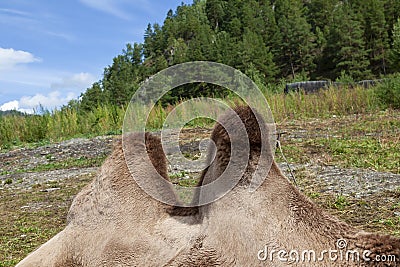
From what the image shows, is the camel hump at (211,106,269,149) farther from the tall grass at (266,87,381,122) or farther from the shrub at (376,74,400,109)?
the shrub at (376,74,400,109)

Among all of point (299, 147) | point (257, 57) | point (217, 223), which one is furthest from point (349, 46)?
point (217, 223)

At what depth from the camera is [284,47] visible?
247ft

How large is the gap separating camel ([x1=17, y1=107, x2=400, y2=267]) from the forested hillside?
1726 inches

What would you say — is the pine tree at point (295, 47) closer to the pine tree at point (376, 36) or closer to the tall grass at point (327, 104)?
the pine tree at point (376, 36)

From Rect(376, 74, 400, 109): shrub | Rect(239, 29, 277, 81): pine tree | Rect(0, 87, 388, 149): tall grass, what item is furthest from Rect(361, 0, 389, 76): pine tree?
Rect(0, 87, 388, 149): tall grass

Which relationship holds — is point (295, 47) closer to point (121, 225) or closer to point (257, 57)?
point (257, 57)

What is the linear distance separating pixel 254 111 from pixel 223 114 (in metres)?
0.15

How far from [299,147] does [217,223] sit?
7.89 metres

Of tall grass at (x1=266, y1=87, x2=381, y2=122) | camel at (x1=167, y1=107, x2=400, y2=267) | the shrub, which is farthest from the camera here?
the shrub

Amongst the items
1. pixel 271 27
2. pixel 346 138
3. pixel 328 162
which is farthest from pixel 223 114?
pixel 271 27

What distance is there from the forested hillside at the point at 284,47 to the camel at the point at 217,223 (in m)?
43.9

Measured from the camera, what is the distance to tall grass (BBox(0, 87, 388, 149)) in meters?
16.7

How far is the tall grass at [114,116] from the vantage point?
16656mm

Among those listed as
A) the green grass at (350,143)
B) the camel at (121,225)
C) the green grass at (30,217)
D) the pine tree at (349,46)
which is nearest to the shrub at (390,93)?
the green grass at (350,143)
